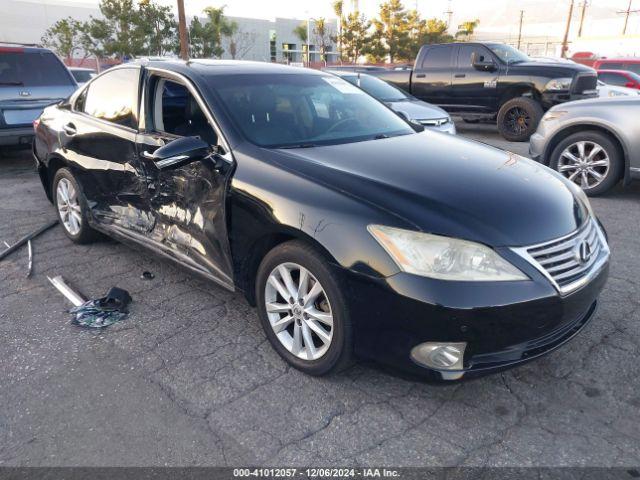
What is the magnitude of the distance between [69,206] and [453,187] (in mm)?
3620

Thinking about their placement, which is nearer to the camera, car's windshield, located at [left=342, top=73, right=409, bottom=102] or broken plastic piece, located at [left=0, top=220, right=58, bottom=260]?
broken plastic piece, located at [left=0, top=220, right=58, bottom=260]

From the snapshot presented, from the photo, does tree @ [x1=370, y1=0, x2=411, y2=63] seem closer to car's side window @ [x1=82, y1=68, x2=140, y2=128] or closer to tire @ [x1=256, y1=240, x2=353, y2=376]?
car's side window @ [x1=82, y1=68, x2=140, y2=128]

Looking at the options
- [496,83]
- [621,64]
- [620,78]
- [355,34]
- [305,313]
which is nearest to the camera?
[305,313]

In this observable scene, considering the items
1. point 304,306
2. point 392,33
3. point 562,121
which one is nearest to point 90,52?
point 392,33

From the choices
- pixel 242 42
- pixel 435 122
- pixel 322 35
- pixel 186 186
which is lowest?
pixel 435 122

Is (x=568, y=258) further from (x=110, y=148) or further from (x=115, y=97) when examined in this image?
(x=115, y=97)

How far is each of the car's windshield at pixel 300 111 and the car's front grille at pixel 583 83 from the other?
7351 millimetres

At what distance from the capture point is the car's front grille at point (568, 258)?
230 cm

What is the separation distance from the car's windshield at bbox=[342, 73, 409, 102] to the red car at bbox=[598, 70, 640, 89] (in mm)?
8217

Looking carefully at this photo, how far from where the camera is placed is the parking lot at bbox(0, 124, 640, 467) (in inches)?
86.7

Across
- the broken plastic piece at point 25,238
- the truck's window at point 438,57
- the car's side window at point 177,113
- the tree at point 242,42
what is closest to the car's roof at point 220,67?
the car's side window at point 177,113

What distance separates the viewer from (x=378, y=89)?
905 centimetres

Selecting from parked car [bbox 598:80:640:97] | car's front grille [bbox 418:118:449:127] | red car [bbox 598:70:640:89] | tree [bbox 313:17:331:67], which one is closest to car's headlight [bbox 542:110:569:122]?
car's front grille [bbox 418:118:449:127]

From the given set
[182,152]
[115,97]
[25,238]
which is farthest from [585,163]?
[25,238]
